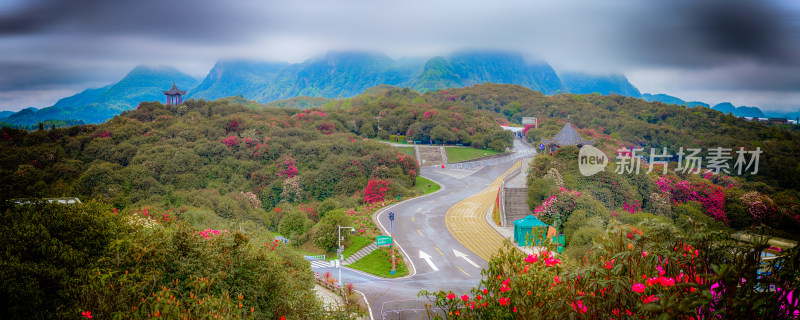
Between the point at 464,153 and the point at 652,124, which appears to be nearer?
the point at 652,124

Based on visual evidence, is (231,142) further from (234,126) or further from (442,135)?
(442,135)

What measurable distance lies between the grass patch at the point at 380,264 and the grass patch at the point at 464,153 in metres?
25.6

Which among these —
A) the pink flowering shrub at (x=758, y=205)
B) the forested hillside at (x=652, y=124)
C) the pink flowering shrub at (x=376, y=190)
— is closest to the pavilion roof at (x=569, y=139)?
the forested hillside at (x=652, y=124)

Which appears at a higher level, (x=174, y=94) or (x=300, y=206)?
(x=174, y=94)

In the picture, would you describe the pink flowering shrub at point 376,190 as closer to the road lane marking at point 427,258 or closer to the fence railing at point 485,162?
the road lane marking at point 427,258

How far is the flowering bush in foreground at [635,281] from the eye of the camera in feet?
10.4

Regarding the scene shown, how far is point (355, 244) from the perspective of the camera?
22.2 meters

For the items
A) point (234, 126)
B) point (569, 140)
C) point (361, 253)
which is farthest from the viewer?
point (234, 126)

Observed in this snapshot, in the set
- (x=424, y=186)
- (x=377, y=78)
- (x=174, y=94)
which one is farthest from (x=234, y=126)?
(x=377, y=78)

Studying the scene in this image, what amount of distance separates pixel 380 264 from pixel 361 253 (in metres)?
2.14

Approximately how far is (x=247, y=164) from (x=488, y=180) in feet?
71.9

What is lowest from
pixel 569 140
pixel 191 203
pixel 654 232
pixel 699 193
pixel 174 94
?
pixel 191 203

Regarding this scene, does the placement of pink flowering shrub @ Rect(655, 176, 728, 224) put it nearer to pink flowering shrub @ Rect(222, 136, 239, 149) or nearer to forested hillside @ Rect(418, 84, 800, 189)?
forested hillside @ Rect(418, 84, 800, 189)

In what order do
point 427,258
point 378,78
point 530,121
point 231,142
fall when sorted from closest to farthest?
point 427,258
point 231,142
point 530,121
point 378,78
